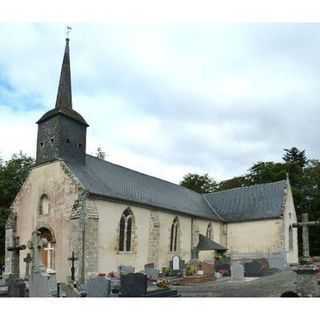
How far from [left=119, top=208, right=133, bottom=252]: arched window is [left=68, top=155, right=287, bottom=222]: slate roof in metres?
0.89

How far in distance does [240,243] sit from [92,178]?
13.8m

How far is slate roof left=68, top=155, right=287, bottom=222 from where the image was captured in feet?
73.9

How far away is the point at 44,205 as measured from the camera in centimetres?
2258

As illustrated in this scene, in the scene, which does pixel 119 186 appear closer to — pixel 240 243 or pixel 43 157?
pixel 43 157

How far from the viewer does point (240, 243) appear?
3100 centimetres

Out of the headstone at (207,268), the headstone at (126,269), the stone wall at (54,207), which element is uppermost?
the stone wall at (54,207)

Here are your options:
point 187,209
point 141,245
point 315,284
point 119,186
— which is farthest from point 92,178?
point 315,284

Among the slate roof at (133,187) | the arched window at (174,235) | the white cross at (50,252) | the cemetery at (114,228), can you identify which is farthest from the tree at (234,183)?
the white cross at (50,252)

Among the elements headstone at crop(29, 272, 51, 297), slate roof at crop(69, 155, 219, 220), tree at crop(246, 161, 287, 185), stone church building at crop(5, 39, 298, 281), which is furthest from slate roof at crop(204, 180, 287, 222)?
headstone at crop(29, 272, 51, 297)

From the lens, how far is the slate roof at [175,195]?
22516mm

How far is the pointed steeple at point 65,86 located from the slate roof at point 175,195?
3331 mm

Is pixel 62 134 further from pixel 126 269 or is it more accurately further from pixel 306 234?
pixel 306 234

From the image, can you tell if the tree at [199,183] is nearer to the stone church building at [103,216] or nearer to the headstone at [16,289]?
the stone church building at [103,216]

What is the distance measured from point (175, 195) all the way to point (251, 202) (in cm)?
658
